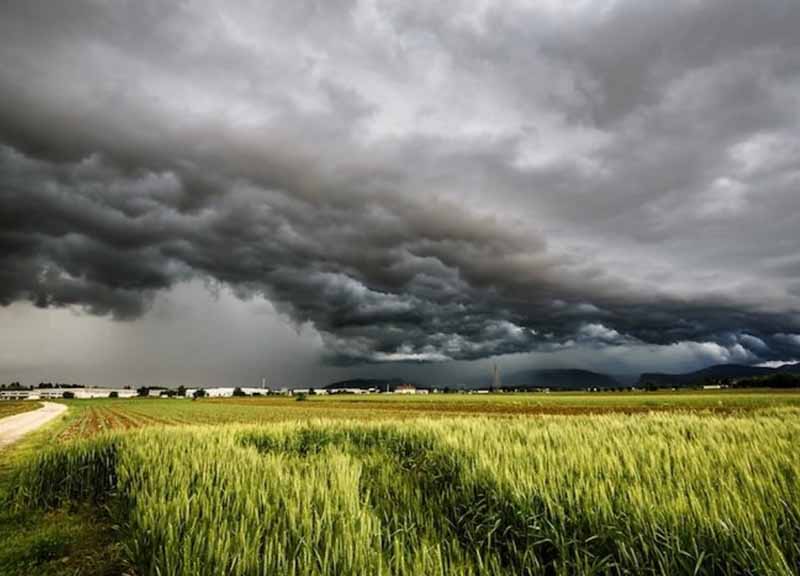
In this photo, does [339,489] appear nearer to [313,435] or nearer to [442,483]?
[442,483]

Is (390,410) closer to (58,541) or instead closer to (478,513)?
(58,541)

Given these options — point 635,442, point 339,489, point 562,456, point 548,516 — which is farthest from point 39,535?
point 635,442

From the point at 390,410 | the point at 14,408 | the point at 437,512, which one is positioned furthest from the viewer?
the point at 14,408

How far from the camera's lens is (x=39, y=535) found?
27.6ft

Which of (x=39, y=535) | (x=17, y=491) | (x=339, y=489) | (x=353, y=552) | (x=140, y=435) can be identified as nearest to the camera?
(x=353, y=552)

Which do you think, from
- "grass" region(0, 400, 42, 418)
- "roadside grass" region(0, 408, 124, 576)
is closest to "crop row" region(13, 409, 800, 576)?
"roadside grass" region(0, 408, 124, 576)

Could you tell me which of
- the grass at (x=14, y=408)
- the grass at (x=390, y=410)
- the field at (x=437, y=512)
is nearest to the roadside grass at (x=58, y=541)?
the field at (x=437, y=512)

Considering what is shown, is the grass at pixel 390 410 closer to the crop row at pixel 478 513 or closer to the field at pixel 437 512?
the field at pixel 437 512

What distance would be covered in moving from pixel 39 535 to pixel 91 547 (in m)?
1.43

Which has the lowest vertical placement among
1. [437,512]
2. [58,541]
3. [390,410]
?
[390,410]

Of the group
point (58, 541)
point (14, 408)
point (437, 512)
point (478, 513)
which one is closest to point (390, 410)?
point (58, 541)

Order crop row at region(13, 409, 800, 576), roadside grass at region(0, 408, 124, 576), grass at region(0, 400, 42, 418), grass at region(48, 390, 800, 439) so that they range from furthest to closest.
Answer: grass at region(0, 400, 42, 418) → grass at region(48, 390, 800, 439) → roadside grass at region(0, 408, 124, 576) → crop row at region(13, 409, 800, 576)

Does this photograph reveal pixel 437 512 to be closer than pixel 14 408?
Yes

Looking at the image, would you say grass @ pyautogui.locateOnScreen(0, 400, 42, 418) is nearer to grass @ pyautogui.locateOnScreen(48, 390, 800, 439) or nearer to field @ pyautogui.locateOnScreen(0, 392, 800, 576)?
grass @ pyautogui.locateOnScreen(48, 390, 800, 439)
